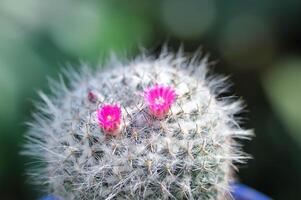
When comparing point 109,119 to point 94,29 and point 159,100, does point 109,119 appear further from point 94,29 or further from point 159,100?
point 94,29

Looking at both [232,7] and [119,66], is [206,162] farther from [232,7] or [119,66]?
[232,7]

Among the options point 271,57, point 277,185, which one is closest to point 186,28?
point 271,57

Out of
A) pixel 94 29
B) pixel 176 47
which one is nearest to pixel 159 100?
pixel 94 29

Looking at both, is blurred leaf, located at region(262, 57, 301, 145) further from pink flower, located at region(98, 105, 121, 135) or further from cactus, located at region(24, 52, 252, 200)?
pink flower, located at region(98, 105, 121, 135)

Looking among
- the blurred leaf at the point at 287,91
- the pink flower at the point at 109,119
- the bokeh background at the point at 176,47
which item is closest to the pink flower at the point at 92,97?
the pink flower at the point at 109,119

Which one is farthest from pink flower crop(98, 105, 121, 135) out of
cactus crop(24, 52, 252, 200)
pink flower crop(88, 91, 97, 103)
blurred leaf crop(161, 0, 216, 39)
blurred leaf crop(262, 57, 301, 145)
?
blurred leaf crop(161, 0, 216, 39)
